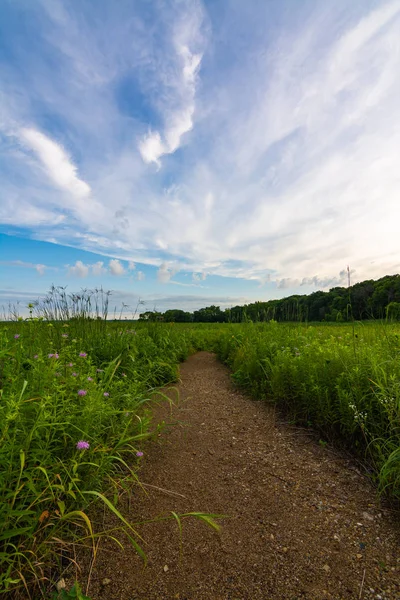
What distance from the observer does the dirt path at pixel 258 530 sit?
1.48m

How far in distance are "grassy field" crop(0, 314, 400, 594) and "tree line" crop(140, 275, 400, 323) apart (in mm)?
433

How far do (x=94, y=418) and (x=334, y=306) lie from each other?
4.34m

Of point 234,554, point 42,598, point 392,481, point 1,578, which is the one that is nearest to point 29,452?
point 1,578

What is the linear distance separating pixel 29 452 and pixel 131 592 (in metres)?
0.88

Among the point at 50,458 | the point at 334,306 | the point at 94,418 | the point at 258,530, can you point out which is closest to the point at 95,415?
the point at 94,418

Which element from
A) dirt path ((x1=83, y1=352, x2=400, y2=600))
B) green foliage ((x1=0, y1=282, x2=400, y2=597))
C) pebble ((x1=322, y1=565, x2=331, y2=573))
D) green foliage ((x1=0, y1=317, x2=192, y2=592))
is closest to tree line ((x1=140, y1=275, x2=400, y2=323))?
green foliage ((x1=0, y1=282, x2=400, y2=597))

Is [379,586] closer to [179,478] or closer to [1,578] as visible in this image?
[179,478]

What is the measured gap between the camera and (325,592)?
4.74ft

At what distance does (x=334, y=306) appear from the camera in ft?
16.6

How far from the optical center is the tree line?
3.80 m

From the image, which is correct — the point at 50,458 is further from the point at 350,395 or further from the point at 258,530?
the point at 350,395

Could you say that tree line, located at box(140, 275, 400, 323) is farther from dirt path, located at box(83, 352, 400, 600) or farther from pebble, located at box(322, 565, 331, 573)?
pebble, located at box(322, 565, 331, 573)

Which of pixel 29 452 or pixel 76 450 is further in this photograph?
pixel 76 450

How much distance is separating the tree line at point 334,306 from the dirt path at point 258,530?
167 cm
